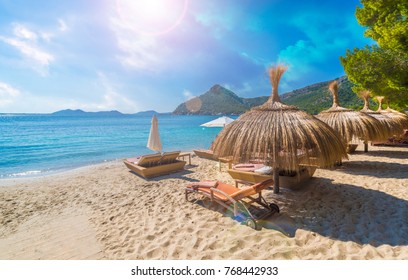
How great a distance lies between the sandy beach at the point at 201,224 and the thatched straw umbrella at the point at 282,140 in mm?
1152

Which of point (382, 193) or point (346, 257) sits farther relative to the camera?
point (382, 193)

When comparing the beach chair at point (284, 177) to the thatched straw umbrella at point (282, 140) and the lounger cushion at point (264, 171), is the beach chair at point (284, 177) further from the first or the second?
the thatched straw umbrella at point (282, 140)

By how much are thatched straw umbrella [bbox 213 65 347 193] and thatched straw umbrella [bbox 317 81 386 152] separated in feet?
14.2

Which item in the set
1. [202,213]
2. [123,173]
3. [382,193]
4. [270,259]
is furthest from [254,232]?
[123,173]

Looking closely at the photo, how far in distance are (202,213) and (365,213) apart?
3382 mm

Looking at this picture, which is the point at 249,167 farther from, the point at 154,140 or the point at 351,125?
the point at 351,125

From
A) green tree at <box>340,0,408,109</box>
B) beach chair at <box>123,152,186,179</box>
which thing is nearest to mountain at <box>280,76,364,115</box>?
A: green tree at <box>340,0,408,109</box>

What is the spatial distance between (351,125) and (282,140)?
19.9 feet

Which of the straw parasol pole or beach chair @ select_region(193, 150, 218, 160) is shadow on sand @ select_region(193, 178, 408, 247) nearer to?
the straw parasol pole

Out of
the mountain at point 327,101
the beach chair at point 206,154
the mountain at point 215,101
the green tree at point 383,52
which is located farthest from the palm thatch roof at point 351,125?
the mountain at point 215,101

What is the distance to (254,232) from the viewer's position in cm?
371

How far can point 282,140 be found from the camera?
14.0ft

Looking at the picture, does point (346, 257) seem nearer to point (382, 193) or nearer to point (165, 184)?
point (382, 193)
